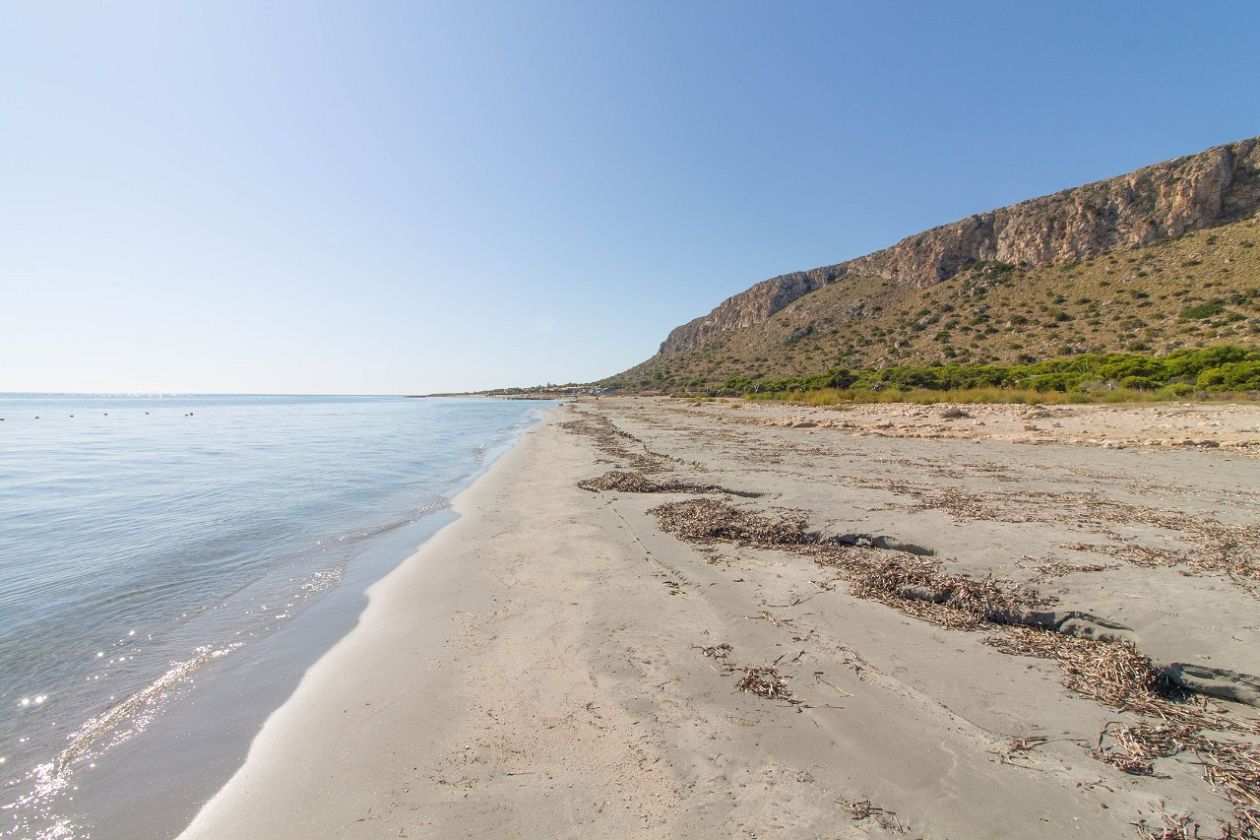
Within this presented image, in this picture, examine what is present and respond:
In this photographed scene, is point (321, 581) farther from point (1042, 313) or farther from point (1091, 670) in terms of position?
point (1042, 313)

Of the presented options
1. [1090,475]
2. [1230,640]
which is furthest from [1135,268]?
[1230,640]

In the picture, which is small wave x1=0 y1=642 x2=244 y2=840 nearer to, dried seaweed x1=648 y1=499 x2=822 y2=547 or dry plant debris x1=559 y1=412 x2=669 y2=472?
dried seaweed x1=648 y1=499 x2=822 y2=547

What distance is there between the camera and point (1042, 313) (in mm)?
50562

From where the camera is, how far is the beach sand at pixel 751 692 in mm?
2621

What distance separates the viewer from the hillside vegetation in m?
35.9

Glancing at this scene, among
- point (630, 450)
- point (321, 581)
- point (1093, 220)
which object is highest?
point (1093, 220)

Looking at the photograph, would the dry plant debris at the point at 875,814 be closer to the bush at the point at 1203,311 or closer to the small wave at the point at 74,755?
the small wave at the point at 74,755

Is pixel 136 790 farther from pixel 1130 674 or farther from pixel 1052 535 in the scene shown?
pixel 1052 535

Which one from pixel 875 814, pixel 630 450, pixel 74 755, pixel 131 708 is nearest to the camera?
pixel 875 814

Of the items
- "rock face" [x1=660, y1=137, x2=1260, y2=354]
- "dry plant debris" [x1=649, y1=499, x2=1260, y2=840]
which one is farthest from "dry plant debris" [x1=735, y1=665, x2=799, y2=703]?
"rock face" [x1=660, y1=137, x2=1260, y2=354]

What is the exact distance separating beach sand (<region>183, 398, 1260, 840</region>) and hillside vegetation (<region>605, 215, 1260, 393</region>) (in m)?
36.8

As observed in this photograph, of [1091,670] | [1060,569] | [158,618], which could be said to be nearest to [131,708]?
[158,618]

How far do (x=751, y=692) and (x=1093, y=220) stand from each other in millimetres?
A: 76811

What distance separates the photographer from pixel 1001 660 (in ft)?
13.1
